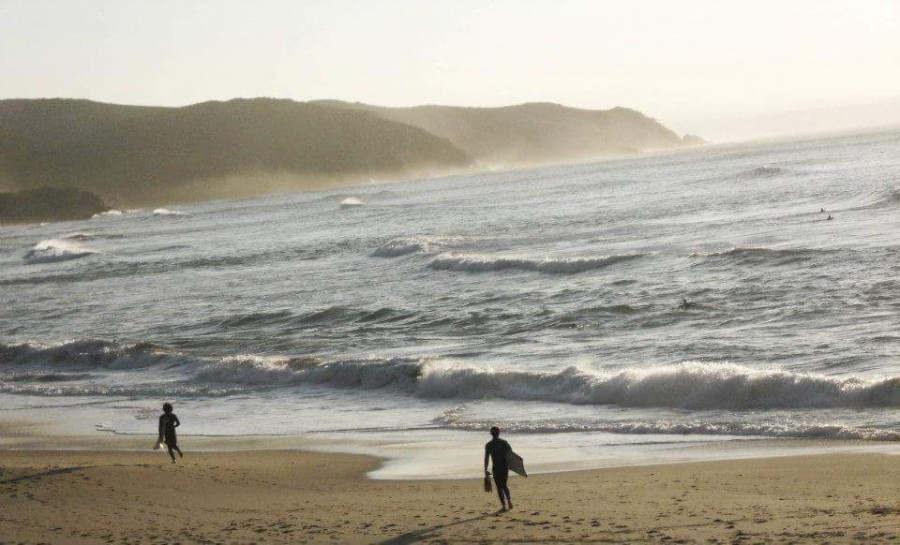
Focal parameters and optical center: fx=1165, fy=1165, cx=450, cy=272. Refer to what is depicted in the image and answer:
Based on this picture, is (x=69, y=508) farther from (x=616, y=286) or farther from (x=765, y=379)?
(x=616, y=286)

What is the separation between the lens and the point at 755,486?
12.5 meters

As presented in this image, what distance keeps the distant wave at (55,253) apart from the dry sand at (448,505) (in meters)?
51.7

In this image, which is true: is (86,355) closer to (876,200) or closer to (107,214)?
(876,200)

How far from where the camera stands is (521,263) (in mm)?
37625

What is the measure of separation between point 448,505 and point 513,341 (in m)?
12.2

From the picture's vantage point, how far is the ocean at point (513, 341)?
1700 centimetres

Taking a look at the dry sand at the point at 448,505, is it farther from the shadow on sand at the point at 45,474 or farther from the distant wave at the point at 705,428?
the distant wave at the point at 705,428

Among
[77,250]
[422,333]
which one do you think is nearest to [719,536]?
[422,333]

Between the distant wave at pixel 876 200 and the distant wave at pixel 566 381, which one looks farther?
the distant wave at pixel 876 200

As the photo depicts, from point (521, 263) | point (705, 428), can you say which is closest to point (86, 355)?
point (521, 263)

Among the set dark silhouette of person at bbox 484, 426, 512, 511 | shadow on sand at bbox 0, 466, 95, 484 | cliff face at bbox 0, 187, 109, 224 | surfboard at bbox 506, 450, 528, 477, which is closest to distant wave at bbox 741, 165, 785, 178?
shadow on sand at bbox 0, 466, 95, 484

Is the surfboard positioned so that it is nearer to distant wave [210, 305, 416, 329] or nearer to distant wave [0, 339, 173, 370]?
distant wave [0, 339, 173, 370]

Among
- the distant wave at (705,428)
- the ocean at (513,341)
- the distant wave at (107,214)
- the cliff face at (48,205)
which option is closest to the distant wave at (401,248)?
the ocean at (513,341)

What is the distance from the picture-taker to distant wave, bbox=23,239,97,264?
212 ft
